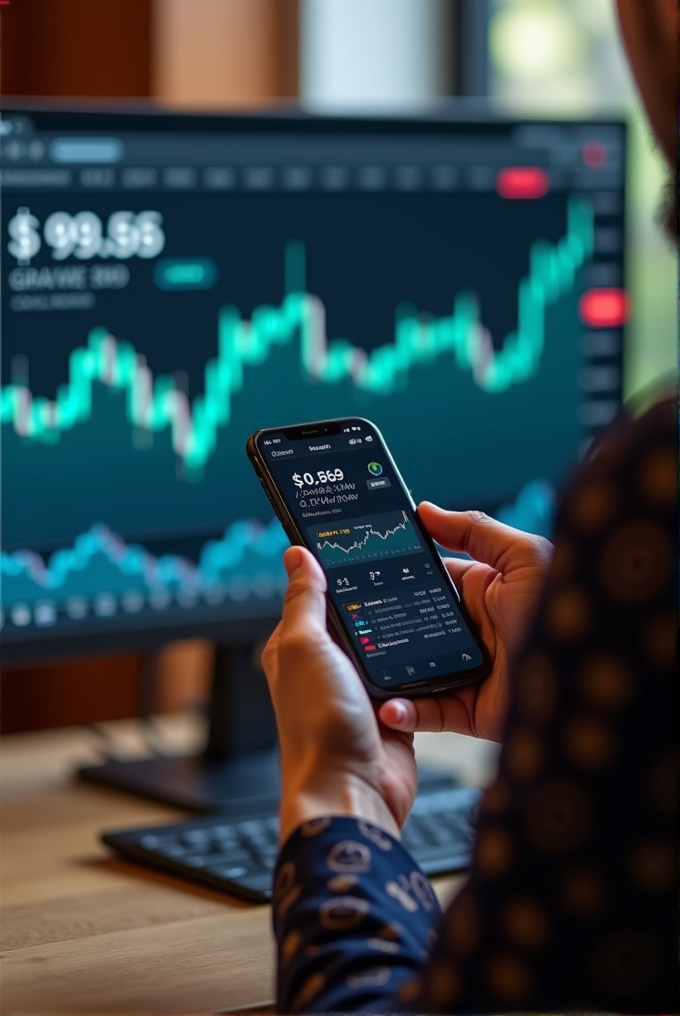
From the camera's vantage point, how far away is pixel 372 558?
870mm

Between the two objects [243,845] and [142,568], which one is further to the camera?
[142,568]

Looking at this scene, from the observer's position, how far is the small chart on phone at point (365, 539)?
86 cm

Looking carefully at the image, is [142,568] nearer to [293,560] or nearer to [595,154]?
[293,560]

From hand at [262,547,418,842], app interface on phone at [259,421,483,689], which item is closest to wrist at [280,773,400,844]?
hand at [262,547,418,842]

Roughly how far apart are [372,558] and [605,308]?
571 millimetres

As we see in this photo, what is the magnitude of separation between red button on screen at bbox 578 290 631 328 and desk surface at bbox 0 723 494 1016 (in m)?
0.56

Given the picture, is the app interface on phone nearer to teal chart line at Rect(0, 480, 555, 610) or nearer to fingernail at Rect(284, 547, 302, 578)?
fingernail at Rect(284, 547, 302, 578)

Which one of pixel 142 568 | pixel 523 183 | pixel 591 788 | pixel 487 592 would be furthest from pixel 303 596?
pixel 523 183

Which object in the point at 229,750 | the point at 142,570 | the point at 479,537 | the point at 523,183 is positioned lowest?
the point at 229,750

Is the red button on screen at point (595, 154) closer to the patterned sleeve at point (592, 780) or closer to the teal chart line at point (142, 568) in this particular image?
the teal chart line at point (142, 568)

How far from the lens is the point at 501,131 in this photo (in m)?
1.28

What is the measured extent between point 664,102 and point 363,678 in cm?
34

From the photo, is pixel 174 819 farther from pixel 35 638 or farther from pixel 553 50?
pixel 553 50

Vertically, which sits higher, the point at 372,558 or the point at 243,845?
the point at 372,558
